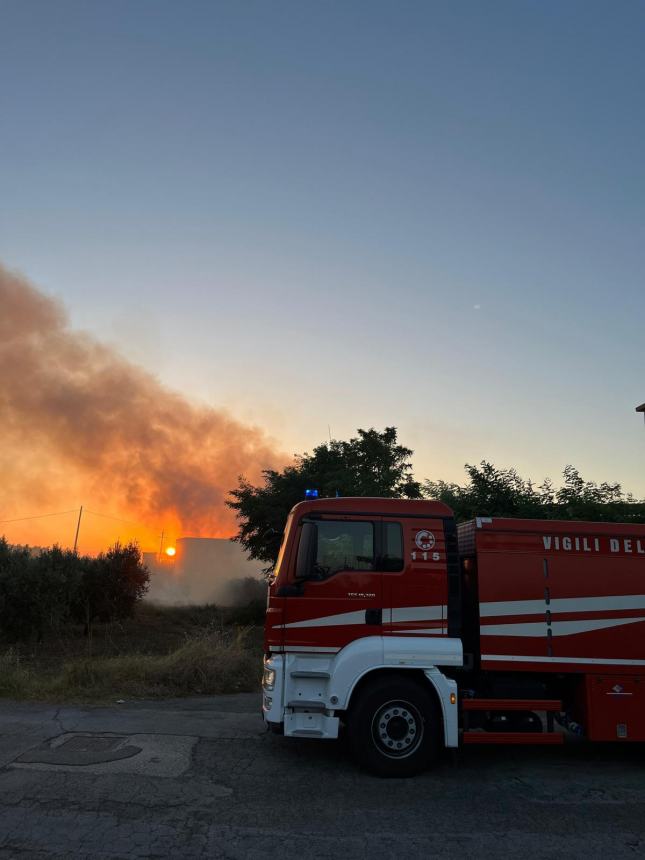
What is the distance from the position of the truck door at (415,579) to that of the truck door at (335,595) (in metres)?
0.14

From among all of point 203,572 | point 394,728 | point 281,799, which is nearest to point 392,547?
point 394,728

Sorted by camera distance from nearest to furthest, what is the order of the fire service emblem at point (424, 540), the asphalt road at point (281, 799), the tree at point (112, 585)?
the asphalt road at point (281, 799)
the fire service emblem at point (424, 540)
the tree at point (112, 585)

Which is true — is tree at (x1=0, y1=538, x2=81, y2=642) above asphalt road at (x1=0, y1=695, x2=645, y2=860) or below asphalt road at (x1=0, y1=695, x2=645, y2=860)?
above

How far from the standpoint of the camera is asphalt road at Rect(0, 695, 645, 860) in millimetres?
4914

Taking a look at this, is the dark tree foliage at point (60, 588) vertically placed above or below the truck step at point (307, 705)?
above

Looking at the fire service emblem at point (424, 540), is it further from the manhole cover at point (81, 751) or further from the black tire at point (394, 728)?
the manhole cover at point (81, 751)

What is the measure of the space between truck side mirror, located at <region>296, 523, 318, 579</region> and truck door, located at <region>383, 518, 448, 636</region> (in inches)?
31.8

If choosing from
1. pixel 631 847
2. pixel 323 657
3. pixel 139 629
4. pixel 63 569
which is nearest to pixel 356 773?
pixel 323 657

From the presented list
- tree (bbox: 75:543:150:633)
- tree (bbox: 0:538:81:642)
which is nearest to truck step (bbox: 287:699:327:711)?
tree (bbox: 0:538:81:642)

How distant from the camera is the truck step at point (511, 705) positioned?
6996 mm

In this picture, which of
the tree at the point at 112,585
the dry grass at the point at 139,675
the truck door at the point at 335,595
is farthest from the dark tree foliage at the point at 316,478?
the truck door at the point at 335,595

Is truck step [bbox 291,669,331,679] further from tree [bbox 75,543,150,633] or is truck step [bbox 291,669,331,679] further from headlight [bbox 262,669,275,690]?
tree [bbox 75,543,150,633]

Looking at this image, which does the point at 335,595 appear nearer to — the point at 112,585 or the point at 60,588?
the point at 60,588

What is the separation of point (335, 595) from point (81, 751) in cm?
340
